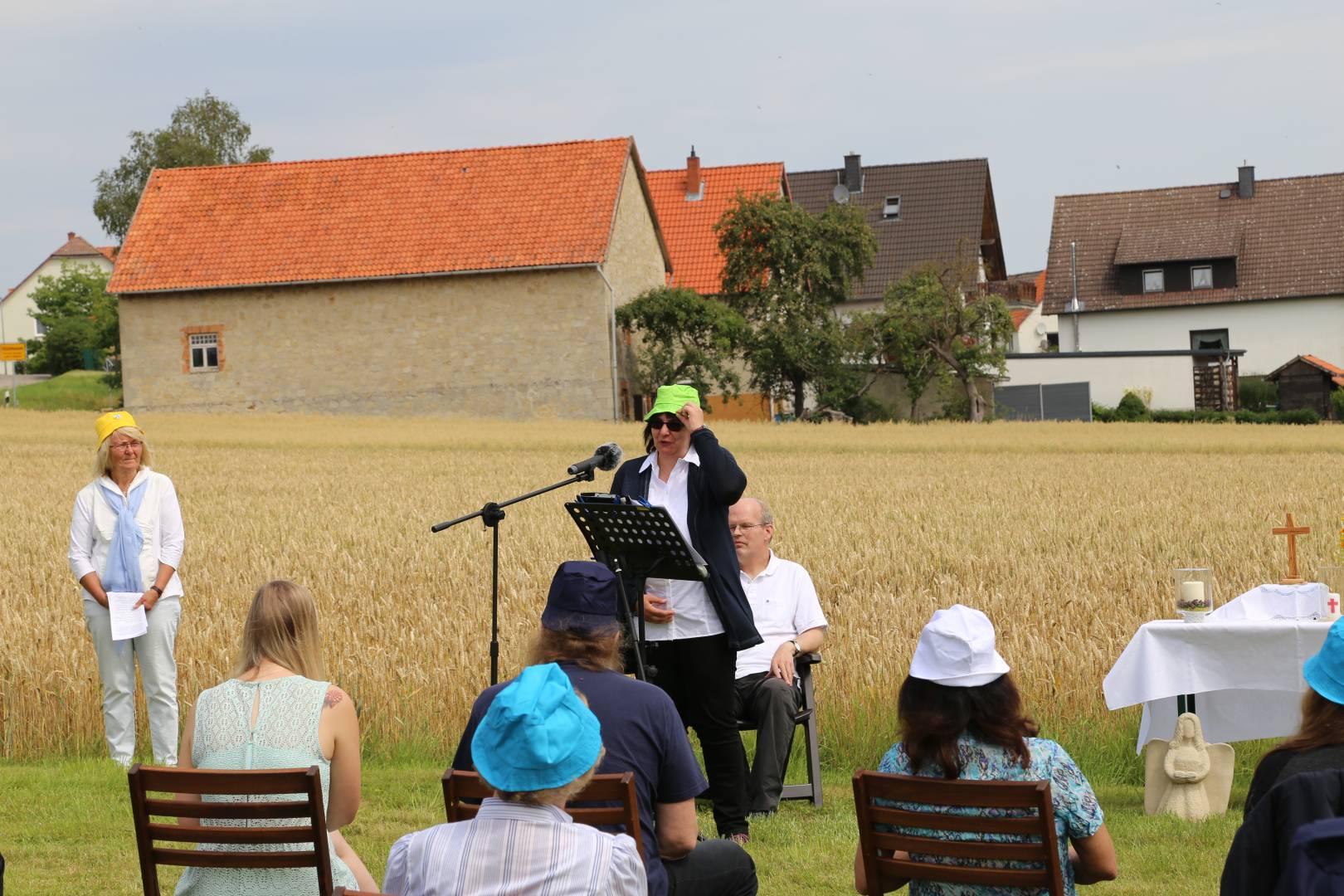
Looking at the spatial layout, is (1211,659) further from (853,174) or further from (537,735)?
(853,174)

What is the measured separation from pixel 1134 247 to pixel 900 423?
23.5 metres

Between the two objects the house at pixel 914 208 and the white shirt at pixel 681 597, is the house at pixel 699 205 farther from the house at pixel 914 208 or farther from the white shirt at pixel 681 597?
the white shirt at pixel 681 597

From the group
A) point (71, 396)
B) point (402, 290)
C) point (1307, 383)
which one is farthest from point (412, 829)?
point (71, 396)

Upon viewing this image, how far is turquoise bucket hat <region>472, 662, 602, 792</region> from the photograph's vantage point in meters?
2.96

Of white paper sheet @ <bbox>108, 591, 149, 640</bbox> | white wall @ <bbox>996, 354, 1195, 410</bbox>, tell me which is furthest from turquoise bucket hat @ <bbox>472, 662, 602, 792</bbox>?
white wall @ <bbox>996, 354, 1195, 410</bbox>

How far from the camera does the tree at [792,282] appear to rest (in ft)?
149

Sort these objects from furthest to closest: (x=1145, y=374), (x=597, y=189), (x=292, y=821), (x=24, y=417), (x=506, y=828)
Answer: (x=1145, y=374) < (x=597, y=189) < (x=24, y=417) < (x=292, y=821) < (x=506, y=828)

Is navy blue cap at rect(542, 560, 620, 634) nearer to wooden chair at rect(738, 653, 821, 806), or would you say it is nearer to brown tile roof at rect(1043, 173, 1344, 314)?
wooden chair at rect(738, 653, 821, 806)

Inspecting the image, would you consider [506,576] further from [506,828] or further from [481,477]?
[481,477]

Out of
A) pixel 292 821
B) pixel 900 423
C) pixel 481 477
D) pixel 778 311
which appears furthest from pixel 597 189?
pixel 292 821

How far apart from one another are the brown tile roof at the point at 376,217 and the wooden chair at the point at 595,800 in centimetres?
4009

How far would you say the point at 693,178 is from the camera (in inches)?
2244

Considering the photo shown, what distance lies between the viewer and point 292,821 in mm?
4141

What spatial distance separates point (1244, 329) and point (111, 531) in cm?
5568
